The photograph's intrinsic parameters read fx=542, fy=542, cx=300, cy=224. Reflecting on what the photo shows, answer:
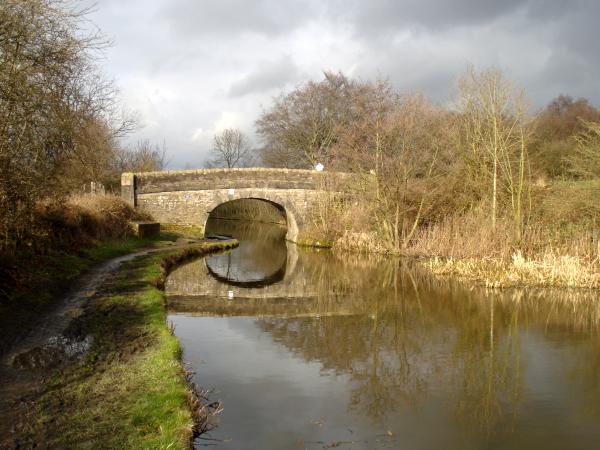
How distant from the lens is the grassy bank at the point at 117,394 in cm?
432

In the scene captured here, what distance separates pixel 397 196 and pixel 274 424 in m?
14.4

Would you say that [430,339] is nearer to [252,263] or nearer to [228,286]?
[228,286]

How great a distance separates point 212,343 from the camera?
836 cm

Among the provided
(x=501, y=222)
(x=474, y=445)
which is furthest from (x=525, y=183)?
(x=474, y=445)

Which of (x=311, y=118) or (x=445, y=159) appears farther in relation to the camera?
(x=311, y=118)

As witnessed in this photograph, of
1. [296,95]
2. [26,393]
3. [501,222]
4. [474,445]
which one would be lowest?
[474,445]

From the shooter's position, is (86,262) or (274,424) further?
(86,262)

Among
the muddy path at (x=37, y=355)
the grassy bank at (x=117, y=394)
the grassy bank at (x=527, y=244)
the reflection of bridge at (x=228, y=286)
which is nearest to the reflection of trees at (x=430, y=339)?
the reflection of bridge at (x=228, y=286)

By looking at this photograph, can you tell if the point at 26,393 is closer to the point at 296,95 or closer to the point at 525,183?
the point at 525,183

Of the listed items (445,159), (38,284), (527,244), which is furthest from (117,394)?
(445,159)

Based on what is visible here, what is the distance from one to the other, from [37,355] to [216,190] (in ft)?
58.8

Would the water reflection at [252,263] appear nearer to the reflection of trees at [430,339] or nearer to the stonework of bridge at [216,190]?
the stonework of bridge at [216,190]

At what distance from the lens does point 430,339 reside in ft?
27.9

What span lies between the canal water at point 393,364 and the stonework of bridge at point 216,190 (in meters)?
10.4
